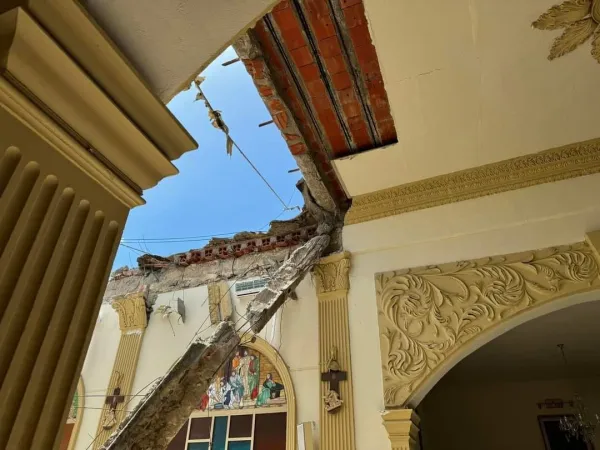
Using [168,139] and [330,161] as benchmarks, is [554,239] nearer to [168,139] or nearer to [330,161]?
[330,161]

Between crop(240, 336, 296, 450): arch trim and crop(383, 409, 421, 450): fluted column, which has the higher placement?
crop(240, 336, 296, 450): arch trim

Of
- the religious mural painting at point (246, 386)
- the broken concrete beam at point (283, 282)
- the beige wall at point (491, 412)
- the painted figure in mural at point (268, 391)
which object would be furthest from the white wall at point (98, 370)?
the beige wall at point (491, 412)

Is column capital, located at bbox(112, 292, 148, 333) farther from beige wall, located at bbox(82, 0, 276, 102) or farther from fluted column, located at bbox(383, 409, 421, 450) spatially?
beige wall, located at bbox(82, 0, 276, 102)

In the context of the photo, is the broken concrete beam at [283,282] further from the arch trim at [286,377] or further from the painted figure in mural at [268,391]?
the painted figure in mural at [268,391]

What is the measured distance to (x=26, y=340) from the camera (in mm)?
849

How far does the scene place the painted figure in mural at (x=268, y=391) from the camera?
14.5 ft

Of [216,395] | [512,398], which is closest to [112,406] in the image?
[216,395]

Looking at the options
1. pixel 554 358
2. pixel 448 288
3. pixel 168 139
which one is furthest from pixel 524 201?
pixel 168 139

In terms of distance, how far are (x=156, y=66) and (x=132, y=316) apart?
16.6 ft

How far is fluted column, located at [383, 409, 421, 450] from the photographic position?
3.60 meters

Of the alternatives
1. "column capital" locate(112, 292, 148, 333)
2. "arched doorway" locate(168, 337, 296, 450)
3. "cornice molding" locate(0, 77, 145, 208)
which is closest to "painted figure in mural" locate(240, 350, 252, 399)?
"arched doorway" locate(168, 337, 296, 450)

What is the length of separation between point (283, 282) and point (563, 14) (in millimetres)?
3279

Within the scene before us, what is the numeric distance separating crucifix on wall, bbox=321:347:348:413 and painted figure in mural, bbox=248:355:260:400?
837 millimetres

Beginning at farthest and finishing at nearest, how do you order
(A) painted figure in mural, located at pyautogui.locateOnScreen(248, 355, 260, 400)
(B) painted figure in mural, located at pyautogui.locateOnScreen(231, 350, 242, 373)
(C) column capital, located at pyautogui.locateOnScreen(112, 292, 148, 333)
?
(C) column capital, located at pyautogui.locateOnScreen(112, 292, 148, 333)
(B) painted figure in mural, located at pyautogui.locateOnScreen(231, 350, 242, 373)
(A) painted figure in mural, located at pyautogui.locateOnScreen(248, 355, 260, 400)
